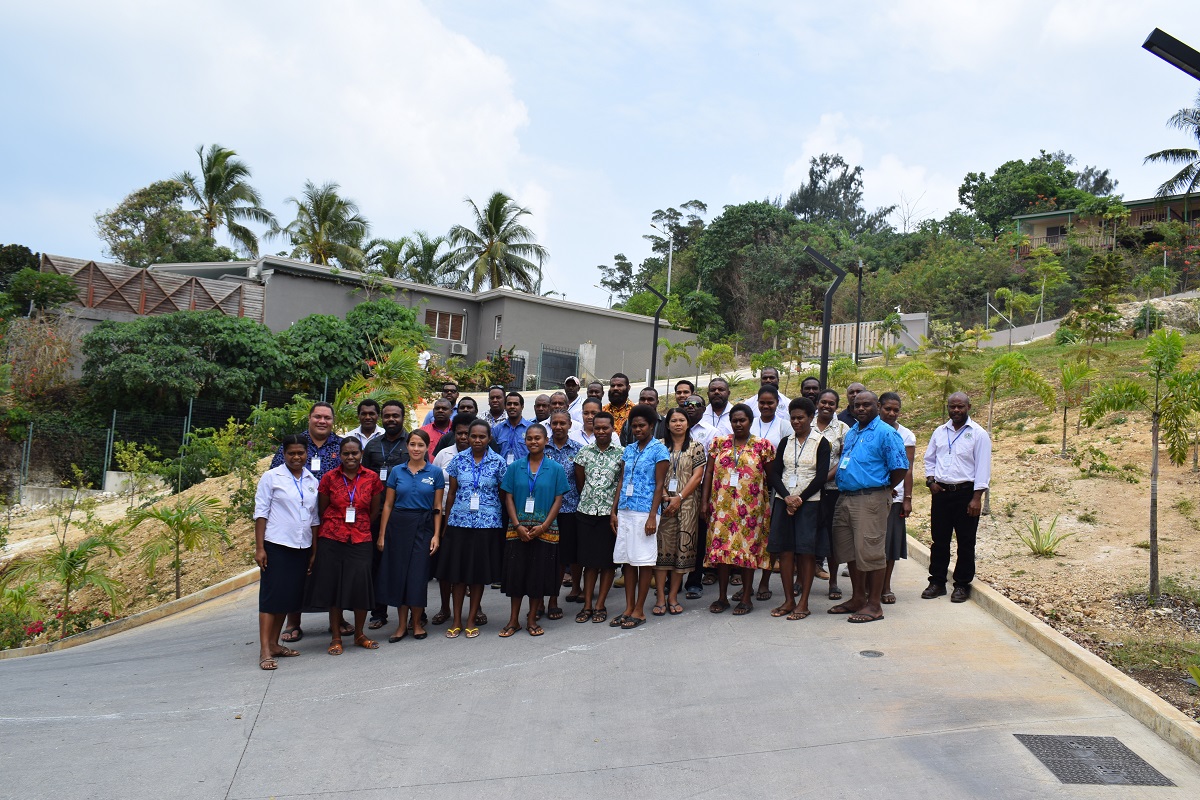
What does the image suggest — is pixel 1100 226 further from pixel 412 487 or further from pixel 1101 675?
pixel 412 487

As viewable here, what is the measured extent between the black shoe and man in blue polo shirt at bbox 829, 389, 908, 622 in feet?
3.23

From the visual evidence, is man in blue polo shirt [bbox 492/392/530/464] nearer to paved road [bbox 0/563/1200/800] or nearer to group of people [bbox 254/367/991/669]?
group of people [bbox 254/367/991/669]

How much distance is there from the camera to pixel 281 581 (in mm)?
6895

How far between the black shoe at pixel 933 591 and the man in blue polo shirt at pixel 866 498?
98cm

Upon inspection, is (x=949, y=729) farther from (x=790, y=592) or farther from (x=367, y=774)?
(x=367, y=774)

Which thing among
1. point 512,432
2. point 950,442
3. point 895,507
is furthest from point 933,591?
point 512,432

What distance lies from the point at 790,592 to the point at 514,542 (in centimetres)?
240

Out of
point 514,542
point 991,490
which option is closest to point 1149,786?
point 514,542

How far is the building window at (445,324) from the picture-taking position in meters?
32.4

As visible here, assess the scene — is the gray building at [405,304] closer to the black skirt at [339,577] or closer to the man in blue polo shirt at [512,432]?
the man in blue polo shirt at [512,432]

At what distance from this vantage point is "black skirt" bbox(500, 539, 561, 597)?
7.40 m

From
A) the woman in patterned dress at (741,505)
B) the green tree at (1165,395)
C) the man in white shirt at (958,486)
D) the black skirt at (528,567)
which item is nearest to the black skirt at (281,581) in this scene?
the black skirt at (528,567)

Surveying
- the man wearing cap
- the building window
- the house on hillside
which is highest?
the house on hillside

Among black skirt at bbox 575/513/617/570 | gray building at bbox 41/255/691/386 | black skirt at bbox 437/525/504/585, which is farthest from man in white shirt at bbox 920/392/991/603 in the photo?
gray building at bbox 41/255/691/386
